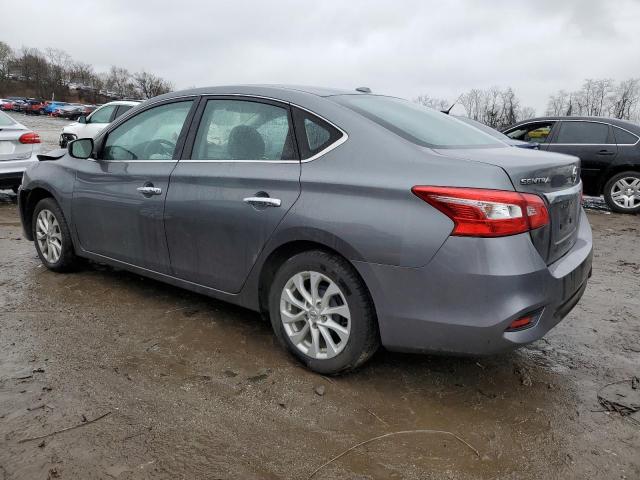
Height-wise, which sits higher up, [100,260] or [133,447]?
[100,260]

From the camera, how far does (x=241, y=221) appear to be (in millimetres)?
3156

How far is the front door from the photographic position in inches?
145

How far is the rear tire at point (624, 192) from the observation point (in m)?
8.82

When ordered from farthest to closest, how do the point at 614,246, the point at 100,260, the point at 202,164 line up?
the point at 614,246 → the point at 100,260 → the point at 202,164

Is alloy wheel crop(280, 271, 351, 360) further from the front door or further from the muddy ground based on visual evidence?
the front door

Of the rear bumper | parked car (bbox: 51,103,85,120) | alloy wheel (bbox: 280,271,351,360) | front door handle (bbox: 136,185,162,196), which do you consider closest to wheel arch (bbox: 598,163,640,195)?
the rear bumper

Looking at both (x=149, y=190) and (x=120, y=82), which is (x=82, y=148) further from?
(x=120, y=82)

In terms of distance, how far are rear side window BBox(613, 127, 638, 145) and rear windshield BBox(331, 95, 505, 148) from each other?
6538 mm

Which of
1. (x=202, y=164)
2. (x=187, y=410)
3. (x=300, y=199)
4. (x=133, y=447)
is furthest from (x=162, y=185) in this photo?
(x=133, y=447)

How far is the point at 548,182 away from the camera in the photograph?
104 inches

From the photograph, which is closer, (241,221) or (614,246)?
(241,221)

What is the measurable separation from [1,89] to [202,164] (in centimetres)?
10604

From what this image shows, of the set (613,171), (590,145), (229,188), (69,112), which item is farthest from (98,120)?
(69,112)

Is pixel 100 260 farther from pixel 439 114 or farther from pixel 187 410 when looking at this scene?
pixel 439 114
